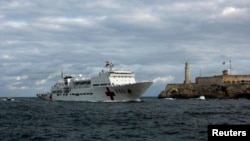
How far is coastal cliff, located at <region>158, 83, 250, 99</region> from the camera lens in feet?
430

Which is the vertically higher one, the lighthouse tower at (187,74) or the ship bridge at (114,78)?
the lighthouse tower at (187,74)

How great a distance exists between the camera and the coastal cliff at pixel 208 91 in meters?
131

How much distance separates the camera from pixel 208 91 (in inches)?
5502

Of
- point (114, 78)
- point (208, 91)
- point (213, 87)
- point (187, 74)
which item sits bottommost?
point (208, 91)

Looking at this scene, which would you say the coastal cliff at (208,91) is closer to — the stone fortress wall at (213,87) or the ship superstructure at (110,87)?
the stone fortress wall at (213,87)

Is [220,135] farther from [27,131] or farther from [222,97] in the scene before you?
[222,97]

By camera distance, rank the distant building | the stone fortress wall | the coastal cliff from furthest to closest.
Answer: the distant building
the stone fortress wall
the coastal cliff

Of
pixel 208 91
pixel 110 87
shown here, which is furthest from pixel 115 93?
pixel 208 91

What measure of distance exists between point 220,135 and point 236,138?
670 mm

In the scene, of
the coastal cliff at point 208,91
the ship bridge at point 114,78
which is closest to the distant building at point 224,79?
the coastal cliff at point 208,91

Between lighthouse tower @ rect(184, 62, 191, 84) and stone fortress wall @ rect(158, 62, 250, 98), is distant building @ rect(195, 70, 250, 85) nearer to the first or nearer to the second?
stone fortress wall @ rect(158, 62, 250, 98)

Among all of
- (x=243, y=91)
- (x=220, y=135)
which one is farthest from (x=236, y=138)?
(x=243, y=91)

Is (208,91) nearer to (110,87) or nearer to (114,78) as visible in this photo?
(114,78)

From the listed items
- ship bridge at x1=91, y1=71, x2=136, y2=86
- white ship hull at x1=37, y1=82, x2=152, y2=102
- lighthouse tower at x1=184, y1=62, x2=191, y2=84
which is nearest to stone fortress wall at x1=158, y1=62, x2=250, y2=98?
lighthouse tower at x1=184, y1=62, x2=191, y2=84
